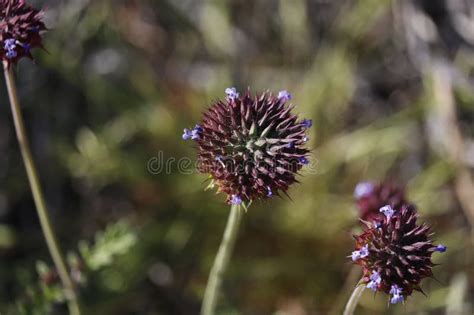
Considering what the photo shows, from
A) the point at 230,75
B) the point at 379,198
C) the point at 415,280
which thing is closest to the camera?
the point at 415,280

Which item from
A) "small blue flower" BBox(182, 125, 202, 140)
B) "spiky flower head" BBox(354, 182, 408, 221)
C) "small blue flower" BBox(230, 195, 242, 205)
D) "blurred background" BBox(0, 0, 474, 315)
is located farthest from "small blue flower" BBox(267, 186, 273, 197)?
"blurred background" BBox(0, 0, 474, 315)

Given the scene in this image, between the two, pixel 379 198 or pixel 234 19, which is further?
pixel 234 19

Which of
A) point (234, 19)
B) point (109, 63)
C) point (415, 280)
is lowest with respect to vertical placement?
point (415, 280)

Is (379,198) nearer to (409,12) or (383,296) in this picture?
(383,296)

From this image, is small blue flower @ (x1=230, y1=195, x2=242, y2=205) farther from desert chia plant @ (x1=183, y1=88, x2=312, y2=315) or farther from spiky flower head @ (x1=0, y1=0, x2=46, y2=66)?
spiky flower head @ (x1=0, y1=0, x2=46, y2=66)

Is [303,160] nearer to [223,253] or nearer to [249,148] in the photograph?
[249,148]

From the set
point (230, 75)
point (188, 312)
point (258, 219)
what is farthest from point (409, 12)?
point (188, 312)

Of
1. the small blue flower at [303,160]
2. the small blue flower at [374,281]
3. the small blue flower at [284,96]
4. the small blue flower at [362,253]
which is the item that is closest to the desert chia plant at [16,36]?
the small blue flower at [284,96]

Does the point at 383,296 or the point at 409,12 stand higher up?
the point at 409,12
